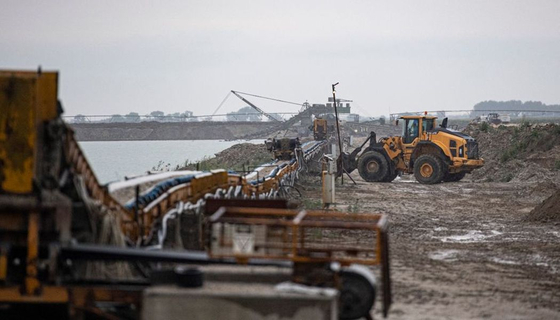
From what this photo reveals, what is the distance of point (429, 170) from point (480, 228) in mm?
12215

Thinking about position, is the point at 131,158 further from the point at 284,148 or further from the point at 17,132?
the point at 17,132

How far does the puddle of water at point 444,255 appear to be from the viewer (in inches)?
631

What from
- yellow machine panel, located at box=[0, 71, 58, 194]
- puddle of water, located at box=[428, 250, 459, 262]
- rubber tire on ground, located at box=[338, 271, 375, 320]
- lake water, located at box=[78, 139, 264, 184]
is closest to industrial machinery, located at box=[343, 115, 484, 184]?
lake water, located at box=[78, 139, 264, 184]

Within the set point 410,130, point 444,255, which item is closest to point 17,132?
point 444,255

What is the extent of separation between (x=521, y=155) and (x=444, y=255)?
25521mm

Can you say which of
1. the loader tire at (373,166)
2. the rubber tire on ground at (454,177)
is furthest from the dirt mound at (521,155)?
the loader tire at (373,166)

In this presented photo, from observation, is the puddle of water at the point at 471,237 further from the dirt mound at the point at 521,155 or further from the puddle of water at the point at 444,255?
the dirt mound at the point at 521,155

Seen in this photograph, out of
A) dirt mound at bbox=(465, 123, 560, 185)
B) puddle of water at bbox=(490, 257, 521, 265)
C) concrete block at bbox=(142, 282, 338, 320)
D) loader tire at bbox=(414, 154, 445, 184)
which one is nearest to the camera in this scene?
concrete block at bbox=(142, 282, 338, 320)

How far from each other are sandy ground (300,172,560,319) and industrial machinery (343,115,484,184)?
2009 millimetres

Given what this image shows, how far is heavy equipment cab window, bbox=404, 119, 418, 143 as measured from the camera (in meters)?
33.1

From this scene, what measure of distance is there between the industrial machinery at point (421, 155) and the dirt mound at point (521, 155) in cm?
369

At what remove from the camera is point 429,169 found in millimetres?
32875

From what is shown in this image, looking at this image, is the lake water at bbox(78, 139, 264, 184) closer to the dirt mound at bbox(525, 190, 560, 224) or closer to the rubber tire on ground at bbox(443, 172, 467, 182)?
the dirt mound at bbox(525, 190, 560, 224)

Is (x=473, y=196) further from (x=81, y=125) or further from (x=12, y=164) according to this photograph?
(x=81, y=125)
